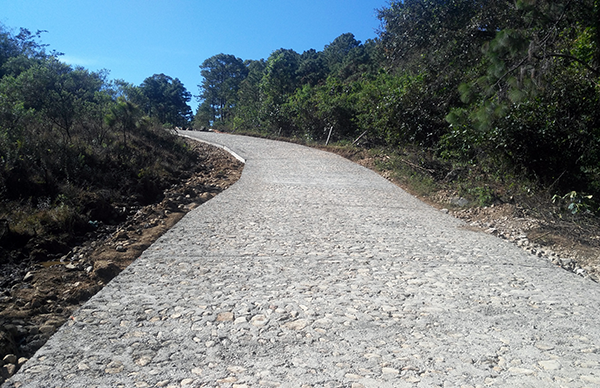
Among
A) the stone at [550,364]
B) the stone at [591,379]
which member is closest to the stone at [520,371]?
the stone at [550,364]

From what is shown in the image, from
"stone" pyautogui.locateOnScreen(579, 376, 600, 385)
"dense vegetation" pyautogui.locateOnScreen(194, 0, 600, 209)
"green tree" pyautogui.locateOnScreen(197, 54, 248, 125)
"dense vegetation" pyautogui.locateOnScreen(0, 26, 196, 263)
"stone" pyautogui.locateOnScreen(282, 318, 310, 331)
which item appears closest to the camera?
"stone" pyautogui.locateOnScreen(579, 376, 600, 385)

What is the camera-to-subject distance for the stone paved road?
2953 mm

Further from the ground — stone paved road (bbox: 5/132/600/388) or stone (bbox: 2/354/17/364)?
stone paved road (bbox: 5/132/600/388)

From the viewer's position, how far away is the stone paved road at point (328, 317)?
9.69 feet

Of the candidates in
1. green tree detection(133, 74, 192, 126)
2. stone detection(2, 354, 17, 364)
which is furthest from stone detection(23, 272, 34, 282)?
green tree detection(133, 74, 192, 126)

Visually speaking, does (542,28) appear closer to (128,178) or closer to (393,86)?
(393,86)

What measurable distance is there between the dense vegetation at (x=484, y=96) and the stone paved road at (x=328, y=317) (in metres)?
3.44

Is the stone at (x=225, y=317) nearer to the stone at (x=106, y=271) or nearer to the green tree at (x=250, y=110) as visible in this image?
the stone at (x=106, y=271)

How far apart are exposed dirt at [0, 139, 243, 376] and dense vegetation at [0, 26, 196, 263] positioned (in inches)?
18.3

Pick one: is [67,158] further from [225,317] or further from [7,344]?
[225,317]

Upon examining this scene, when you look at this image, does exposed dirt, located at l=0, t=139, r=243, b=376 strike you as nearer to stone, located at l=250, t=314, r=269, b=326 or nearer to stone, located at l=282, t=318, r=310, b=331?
stone, located at l=250, t=314, r=269, b=326

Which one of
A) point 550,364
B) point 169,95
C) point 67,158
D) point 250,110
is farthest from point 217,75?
point 550,364

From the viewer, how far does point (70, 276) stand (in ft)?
15.9

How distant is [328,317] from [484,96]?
5930 mm
